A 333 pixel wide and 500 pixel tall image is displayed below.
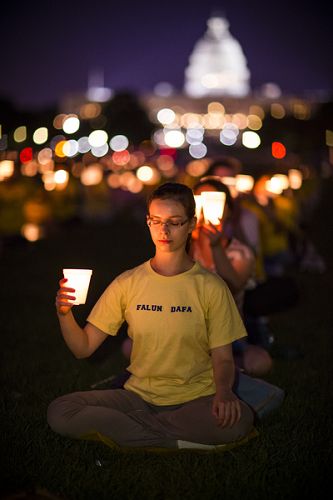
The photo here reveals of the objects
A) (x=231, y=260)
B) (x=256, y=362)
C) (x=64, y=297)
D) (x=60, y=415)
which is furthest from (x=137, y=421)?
(x=256, y=362)

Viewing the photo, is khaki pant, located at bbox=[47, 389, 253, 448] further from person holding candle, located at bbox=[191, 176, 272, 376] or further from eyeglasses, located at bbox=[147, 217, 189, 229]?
person holding candle, located at bbox=[191, 176, 272, 376]

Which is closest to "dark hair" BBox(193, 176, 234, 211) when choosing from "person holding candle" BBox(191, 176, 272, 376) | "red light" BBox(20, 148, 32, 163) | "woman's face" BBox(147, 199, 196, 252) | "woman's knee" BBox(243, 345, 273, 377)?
"person holding candle" BBox(191, 176, 272, 376)

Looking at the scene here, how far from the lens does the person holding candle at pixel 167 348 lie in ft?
15.5

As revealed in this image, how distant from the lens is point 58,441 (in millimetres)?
5098

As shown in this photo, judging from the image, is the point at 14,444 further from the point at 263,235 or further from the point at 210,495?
the point at 263,235

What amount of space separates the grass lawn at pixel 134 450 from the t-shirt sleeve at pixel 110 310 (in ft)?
2.27

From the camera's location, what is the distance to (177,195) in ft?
15.7

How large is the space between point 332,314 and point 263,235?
5.00ft

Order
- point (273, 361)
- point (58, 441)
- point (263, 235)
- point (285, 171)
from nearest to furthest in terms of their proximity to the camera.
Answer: point (58, 441)
point (273, 361)
point (263, 235)
point (285, 171)

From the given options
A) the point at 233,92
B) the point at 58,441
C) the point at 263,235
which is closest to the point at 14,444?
the point at 58,441

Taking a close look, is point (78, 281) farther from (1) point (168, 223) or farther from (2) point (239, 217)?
(2) point (239, 217)

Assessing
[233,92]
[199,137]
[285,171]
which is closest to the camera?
[285,171]

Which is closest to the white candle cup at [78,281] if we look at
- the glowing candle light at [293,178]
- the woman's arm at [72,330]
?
the woman's arm at [72,330]

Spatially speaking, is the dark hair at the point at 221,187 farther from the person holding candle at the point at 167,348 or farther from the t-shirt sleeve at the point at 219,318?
the t-shirt sleeve at the point at 219,318
